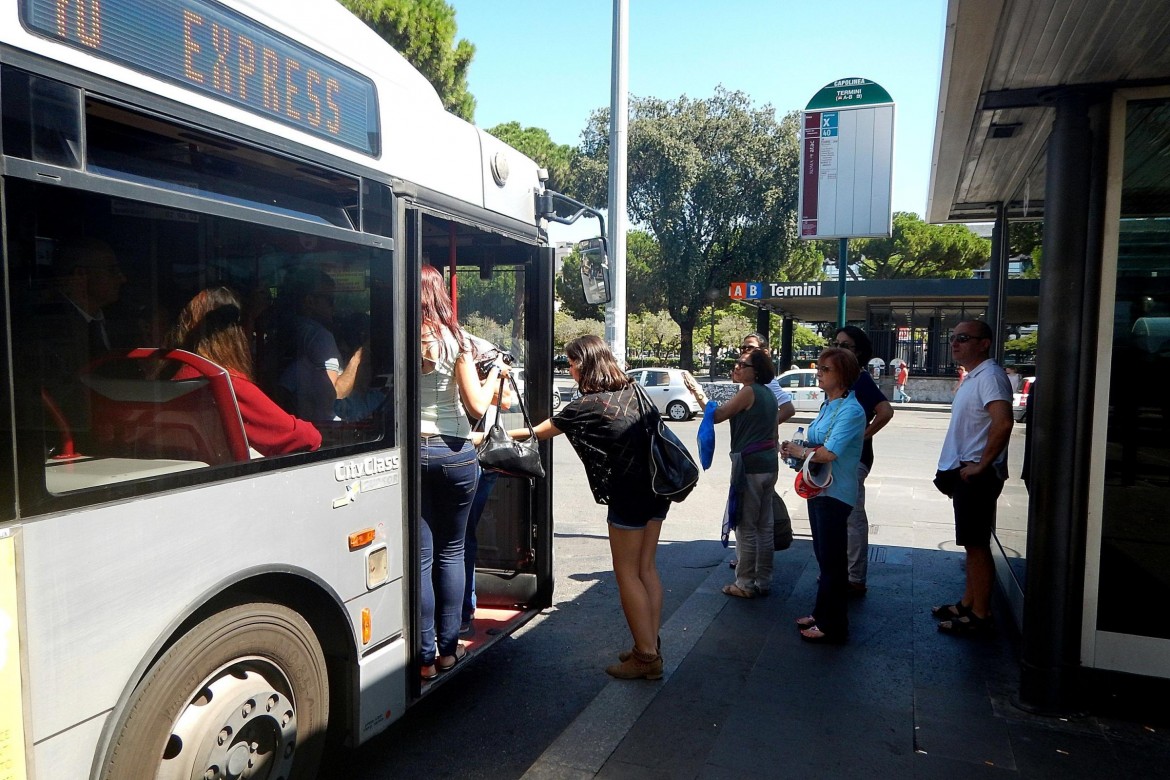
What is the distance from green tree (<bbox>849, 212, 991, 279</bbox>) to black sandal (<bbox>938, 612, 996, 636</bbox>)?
53431mm

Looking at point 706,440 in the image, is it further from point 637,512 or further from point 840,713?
point 840,713

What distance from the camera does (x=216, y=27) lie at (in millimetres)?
2439

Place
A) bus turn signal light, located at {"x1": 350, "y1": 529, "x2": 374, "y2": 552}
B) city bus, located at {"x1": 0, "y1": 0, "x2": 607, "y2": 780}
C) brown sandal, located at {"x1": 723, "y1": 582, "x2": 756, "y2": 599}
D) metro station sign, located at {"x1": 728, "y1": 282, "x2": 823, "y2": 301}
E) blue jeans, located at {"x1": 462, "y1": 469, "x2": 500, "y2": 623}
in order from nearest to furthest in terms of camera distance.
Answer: city bus, located at {"x1": 0, "y1": 0, "x2": 607, "y2": 780} < bus turn signal light, located at {"x1": 350, "y1": 529, "x2": 374, "y2": 552} < blue jeans, located at {"x1": 462, "y1": 469, "x2": 500, "y2": 623} < brown sandal, located at {"x1": 723, "y1": 582, "x2": 756, "y2": 599} < metro station sign, located at {"x1": 728, "y1": 282, "x2": 823, "y2": 301}

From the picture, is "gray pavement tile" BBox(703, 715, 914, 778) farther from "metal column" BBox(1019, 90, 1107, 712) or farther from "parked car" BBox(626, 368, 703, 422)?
"parked car" BBox(626, 368, 703, 422)

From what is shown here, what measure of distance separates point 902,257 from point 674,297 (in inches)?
1064

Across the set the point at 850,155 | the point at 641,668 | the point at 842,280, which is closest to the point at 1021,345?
the point at 842,280

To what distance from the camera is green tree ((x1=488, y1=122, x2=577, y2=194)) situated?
96.8 ft

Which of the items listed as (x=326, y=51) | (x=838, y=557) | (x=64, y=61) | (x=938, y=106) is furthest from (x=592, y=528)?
(x=64, y=61)

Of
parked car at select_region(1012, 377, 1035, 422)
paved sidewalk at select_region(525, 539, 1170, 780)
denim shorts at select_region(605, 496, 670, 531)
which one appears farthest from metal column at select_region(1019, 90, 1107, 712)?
denim shorts at select_region(605, 496, 670, 531)

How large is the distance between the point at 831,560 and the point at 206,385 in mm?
3452

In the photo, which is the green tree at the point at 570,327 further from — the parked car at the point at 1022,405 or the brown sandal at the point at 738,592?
the brown sandal at the point at 738,592

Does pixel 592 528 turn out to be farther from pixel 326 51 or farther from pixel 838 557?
pixel 326 51

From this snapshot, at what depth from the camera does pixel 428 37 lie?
55.5 ft

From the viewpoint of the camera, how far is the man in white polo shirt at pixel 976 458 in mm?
4527
